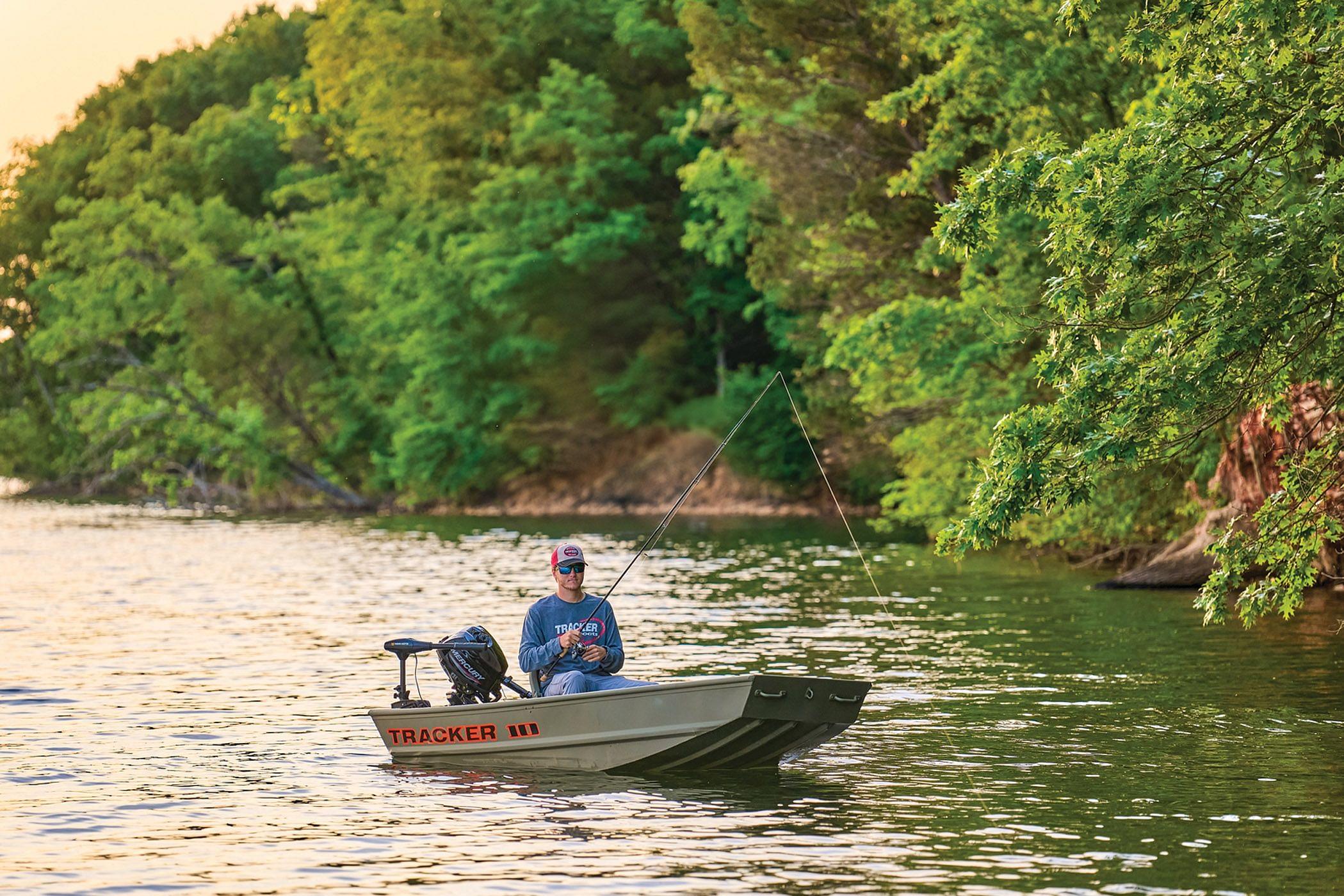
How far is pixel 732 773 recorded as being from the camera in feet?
48.0

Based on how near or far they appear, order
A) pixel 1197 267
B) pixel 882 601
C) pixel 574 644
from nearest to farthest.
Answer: pixel 574 644 < pixel 1197 267 < pixel 882 601

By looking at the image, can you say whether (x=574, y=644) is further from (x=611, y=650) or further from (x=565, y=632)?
(x=611, y=650)

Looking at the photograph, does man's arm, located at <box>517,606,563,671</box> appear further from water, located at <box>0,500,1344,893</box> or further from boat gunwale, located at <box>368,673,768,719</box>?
water, located at <box>0,500,1344,893</box>

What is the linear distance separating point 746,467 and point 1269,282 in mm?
43058

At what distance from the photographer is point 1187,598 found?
91.5ft

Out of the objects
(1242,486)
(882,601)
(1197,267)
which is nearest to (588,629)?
(1197,267)

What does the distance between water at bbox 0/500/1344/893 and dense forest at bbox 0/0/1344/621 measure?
171 centimetres

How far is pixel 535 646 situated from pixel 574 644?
0.36m

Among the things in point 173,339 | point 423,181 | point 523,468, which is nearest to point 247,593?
point 523,468

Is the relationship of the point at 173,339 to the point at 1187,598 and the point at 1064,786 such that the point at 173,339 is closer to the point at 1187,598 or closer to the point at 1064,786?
the point at 1187,598

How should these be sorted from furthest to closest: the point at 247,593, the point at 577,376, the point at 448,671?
the point at 577,376, the point at 247,593, the point at 448,671

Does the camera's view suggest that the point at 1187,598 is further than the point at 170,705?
Yes

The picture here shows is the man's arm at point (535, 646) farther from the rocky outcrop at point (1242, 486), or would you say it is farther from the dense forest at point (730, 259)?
the rocky outcrop at point (1242, 486)

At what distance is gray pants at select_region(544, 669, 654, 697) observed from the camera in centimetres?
1460
